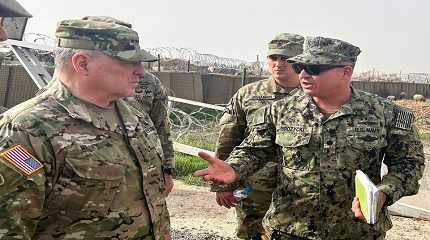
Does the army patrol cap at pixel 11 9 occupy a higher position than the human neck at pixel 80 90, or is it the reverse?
the army patrol cap at pixel 11 9

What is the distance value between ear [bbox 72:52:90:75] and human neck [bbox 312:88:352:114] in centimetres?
141

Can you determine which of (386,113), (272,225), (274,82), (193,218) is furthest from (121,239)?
(193,218)

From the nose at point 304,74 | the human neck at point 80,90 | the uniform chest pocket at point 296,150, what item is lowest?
the uniform chest pocket at point 296,150

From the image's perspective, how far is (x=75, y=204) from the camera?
2064 mm

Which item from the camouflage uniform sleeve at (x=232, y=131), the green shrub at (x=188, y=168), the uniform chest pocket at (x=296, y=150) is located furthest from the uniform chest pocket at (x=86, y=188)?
the green shrub at (x=188, y=168)

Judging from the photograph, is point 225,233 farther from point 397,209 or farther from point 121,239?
point 121,239

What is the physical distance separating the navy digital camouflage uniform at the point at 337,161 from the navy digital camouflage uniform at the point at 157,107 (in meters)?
1.35

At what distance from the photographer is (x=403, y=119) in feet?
9.61

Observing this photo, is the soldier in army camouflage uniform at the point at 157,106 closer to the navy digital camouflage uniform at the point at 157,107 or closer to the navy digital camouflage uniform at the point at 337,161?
the navy digital camouflage uniform at the point at 157,107

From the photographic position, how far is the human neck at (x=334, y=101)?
3.03 meters

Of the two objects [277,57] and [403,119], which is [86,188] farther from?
[277,57]

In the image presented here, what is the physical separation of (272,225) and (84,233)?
1273 mm

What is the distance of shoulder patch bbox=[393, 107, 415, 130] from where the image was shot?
9.55ft

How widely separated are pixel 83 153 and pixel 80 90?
0.93ft
